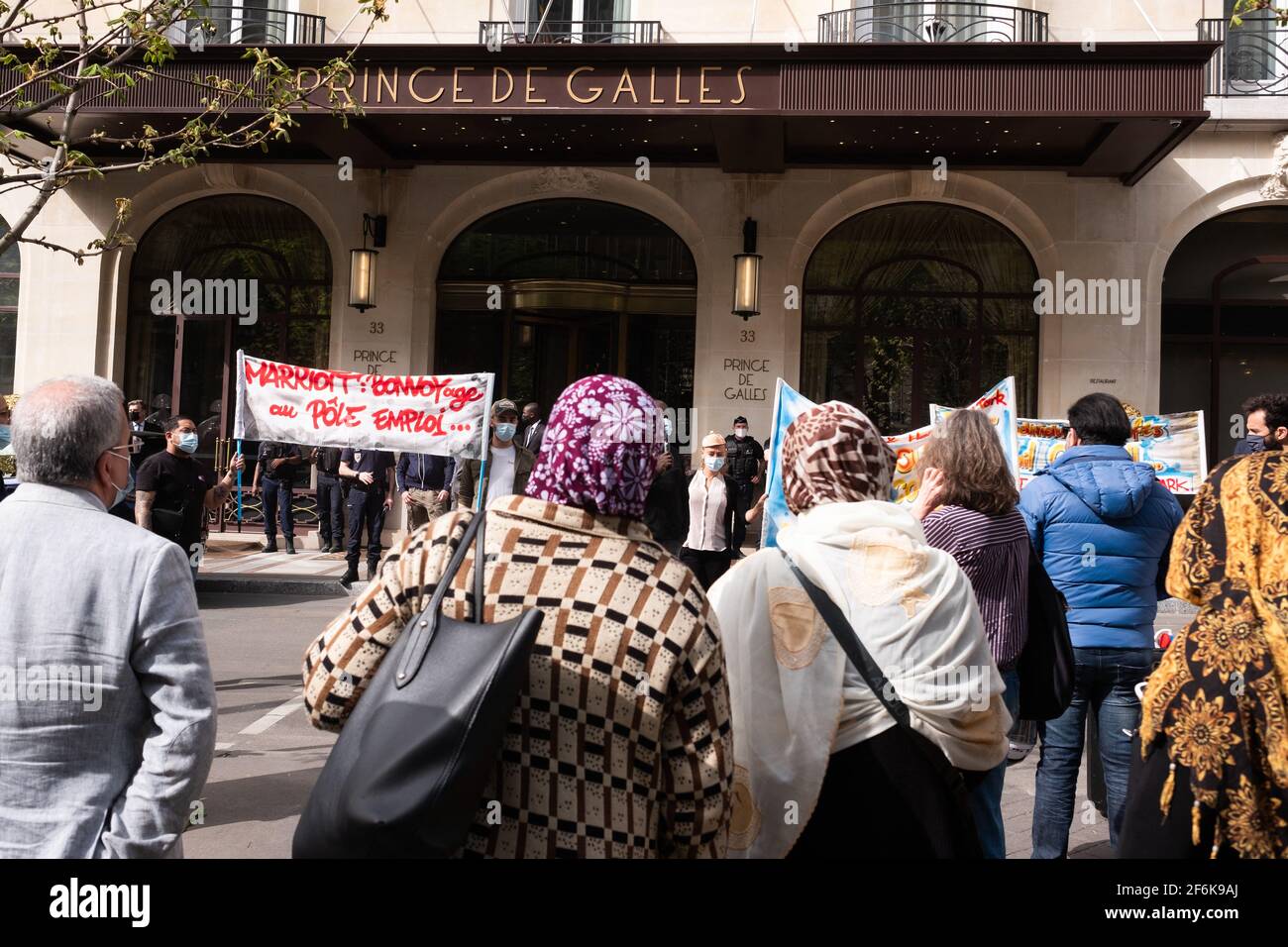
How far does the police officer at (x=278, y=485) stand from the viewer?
15.0 m

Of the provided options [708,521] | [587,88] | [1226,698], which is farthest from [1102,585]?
[587,88]

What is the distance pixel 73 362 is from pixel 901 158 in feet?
39.8

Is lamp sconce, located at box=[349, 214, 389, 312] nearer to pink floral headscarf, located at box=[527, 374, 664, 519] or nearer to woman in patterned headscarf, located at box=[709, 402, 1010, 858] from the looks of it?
woman in patterned headscarf, located at box=[709, 402, 1010, 858]

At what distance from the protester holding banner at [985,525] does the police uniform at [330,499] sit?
11.0 meters

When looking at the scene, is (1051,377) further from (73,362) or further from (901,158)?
(73,362)

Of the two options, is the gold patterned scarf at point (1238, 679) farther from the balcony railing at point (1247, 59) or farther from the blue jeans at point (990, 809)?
the balcony railing at point (1247, 59)

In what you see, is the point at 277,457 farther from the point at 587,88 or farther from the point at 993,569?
the point at 993,569

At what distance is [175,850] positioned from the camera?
7.78 ft

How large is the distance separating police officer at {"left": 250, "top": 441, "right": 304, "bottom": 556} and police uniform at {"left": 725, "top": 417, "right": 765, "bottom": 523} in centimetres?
586

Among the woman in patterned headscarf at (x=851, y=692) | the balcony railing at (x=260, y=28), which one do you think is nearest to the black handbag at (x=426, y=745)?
the woman in patterned headscarf at (x=851, y=692)

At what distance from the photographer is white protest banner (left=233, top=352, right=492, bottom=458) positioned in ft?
39.2

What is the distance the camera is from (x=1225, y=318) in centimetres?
1559

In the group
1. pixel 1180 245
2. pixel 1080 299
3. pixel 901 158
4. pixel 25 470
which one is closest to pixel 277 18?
pixel 901 158

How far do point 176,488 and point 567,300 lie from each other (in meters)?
9.10
